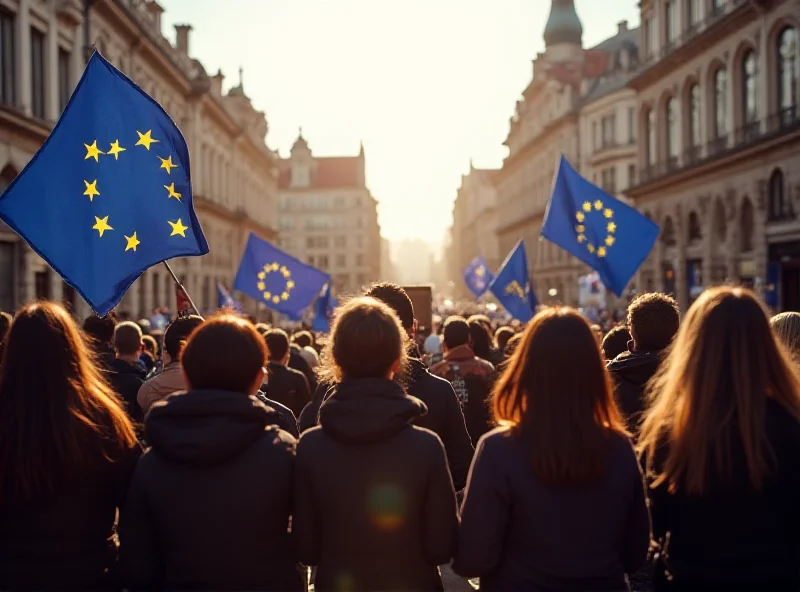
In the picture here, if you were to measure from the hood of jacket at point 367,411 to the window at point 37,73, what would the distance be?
2549cm

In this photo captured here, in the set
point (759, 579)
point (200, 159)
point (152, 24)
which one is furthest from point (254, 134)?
point (759, 579)

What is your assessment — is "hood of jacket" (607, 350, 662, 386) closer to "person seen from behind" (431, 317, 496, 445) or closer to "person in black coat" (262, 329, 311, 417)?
"person seen from behind" (431, 317, 496, 445)

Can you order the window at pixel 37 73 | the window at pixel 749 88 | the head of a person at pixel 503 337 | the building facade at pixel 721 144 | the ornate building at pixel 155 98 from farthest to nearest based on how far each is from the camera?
the window at pixel 749 88 → the building facade at pixel 721 144 → the window at pixel 37 73 → the ornate building at pixel 155 98 → the head of a person at pixel 503 337

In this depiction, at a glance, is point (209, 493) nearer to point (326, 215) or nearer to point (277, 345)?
point (277, 345)

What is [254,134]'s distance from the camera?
71.1 meters

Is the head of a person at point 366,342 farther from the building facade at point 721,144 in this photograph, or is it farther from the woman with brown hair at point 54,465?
the building facade at point 721,144

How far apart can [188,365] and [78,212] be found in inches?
153

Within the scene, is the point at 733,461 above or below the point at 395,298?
below

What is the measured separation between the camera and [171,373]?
19.9 feet

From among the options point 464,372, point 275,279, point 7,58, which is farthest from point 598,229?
point 7,58

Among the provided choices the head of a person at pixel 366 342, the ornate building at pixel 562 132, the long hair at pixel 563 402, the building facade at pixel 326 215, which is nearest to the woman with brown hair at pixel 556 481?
the long hair at pixel 563 402

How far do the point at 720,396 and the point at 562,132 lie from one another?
70.0 metres

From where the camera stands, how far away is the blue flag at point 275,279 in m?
18.7

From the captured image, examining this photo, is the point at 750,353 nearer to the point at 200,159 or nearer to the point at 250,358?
the point at 250,358
